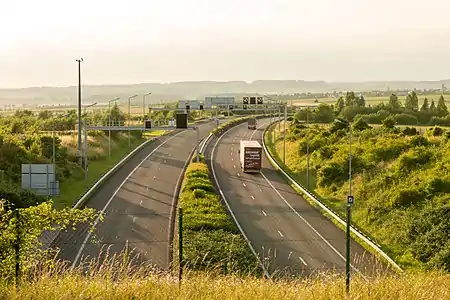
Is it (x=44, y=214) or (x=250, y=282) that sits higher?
(x=44, y=214)

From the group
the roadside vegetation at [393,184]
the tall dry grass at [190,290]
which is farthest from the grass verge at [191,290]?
the roadside vegetation at [393,184]

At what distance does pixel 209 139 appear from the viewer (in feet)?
339

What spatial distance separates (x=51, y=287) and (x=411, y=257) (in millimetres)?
26698

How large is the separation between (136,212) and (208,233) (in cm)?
1164

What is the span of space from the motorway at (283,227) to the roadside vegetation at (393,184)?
7.49ft

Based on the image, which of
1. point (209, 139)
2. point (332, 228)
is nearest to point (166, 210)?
point (332, 228)

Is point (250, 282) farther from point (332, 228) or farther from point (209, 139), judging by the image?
point (209, 139)

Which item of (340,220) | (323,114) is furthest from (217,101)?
(340,220)

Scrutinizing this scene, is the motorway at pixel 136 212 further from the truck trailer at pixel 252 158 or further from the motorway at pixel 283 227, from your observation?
the truck trailer at pixel 252 158

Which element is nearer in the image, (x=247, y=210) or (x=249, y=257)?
(x=249, y=257)

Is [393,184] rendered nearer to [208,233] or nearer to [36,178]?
[208,233]

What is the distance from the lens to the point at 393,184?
158 feet

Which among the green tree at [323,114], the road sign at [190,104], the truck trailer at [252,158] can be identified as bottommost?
the truck trailer at [252,158]

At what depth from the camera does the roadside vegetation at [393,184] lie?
3394cm
